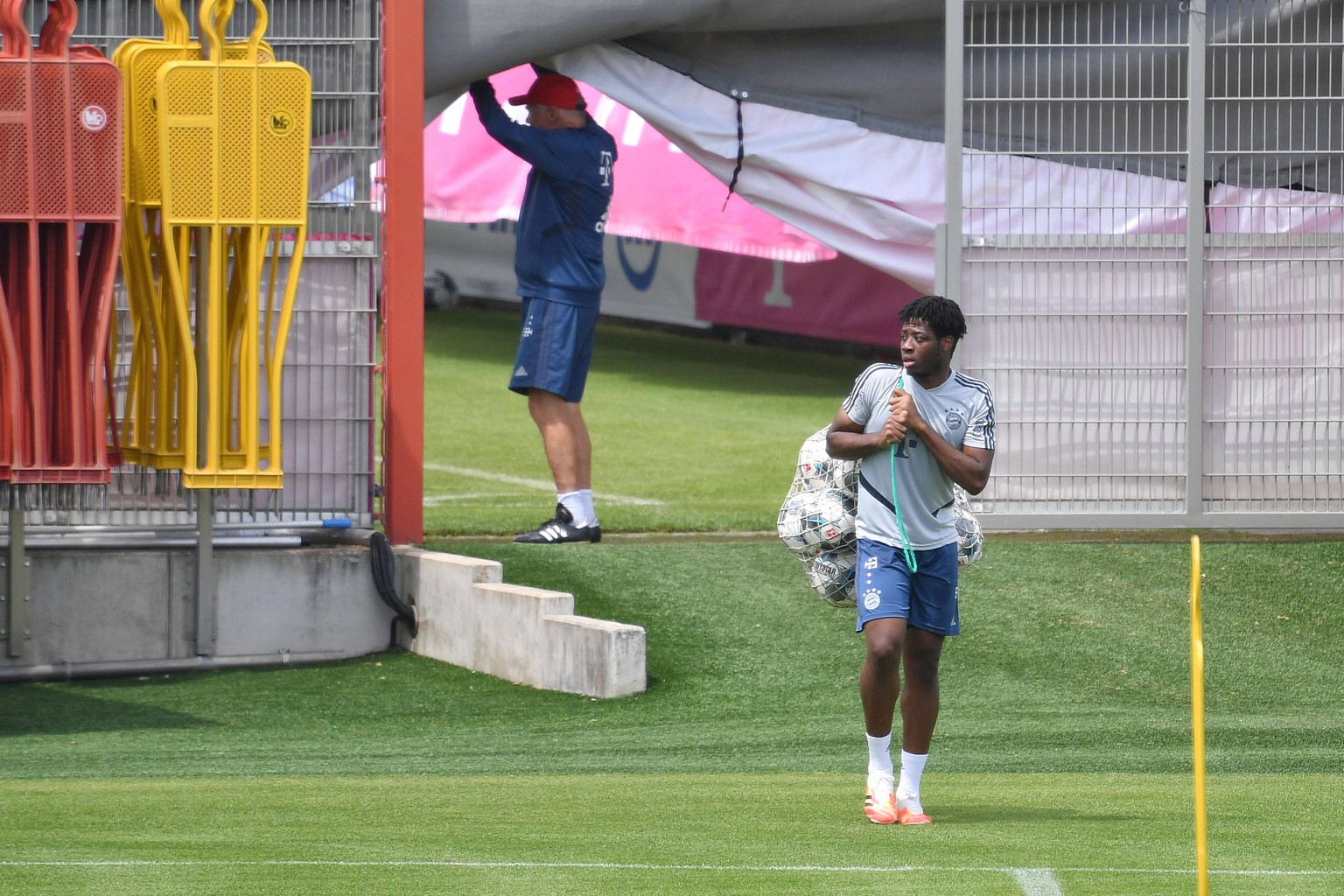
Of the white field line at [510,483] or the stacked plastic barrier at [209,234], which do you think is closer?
the stacked plastic barrier at [209,234]

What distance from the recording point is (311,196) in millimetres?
10750

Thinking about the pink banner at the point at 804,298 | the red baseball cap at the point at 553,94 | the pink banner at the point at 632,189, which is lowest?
the pink banner at the point at 804,298

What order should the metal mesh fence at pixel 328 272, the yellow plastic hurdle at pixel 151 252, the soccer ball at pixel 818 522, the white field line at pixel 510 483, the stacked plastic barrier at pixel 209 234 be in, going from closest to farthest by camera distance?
1. the soccer ball at pixel 818 522
2. the stacked plastic barrier at pixel 209 234
3. the yellow plastic hurdle at pixel 151 252
4. the metal mesh fence at pixel 328 272
5. the white field line at pixel 510 483

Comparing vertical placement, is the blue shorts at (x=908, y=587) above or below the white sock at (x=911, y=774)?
above

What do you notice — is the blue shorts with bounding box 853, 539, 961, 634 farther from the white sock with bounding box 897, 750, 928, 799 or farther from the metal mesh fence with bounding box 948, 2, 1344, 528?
the metal mesh fence with bounding box 948, 2, 1344, 528

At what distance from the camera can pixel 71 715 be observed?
9.23 m

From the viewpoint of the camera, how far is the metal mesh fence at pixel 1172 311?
11133mm

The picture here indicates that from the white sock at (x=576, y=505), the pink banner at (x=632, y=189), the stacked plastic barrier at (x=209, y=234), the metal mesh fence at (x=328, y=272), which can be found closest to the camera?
the stacked plastic barrier at (x=209, y=234)

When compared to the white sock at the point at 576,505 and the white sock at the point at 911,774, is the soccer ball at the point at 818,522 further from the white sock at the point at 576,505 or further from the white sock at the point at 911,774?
the white sock at the point at 576,505

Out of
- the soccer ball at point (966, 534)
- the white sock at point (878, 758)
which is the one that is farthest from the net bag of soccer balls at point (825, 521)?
the white sock at point (878, 758)

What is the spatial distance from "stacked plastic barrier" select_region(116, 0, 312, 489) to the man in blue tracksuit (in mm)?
1414

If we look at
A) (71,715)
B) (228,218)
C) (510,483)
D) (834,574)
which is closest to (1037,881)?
(834,574)

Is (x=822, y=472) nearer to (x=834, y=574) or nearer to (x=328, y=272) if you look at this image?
(x=834, y=574)

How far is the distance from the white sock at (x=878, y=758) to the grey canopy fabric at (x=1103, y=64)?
548cm
